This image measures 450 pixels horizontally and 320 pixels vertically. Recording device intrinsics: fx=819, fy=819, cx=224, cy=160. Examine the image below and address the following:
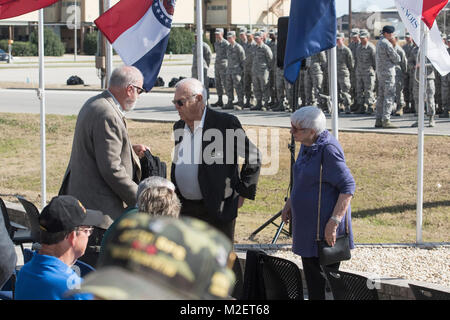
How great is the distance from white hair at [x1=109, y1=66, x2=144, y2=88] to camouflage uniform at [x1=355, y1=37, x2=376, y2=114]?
47.1 ft

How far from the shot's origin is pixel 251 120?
18.6 m

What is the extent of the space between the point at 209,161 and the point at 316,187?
0.89 m

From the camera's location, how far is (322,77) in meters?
20.2

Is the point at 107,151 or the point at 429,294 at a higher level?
the point at 107,151

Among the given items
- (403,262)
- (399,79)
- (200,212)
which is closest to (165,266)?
(200,212)

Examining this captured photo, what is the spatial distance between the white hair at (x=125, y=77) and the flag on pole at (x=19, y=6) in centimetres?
245

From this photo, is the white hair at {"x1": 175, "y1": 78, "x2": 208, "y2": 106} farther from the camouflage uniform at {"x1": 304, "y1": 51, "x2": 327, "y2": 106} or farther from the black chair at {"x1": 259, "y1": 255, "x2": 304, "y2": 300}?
the camouflage uniform at {"x1": 304, "y1": 51, "x2": 327, "y2": 106}

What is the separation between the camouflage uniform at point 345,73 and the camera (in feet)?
65.7

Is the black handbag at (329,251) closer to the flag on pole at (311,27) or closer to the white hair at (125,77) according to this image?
the white hair at (125,77)

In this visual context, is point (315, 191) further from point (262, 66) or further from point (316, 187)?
point (262, 66)

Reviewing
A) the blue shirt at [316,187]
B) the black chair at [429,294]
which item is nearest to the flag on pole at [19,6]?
the blue shirt at [316,187]

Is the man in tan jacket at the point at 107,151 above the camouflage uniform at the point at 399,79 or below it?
below
